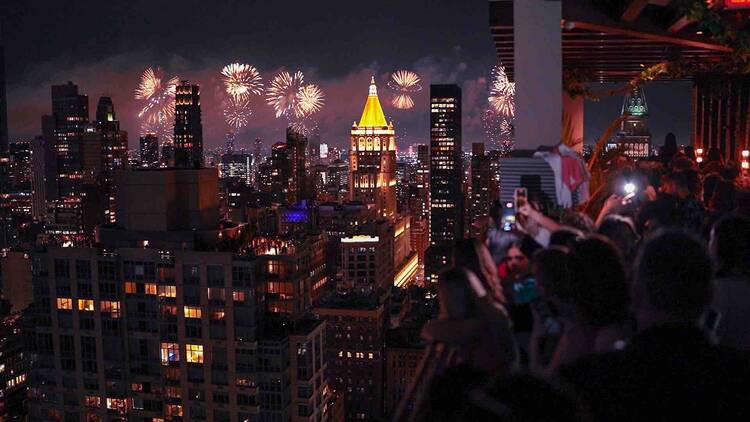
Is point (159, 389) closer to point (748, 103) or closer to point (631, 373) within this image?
point (748, 103)

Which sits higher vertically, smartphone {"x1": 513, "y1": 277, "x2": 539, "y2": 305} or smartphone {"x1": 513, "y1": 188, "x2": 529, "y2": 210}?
smartphone {"x1": 513, "y1": 188, "x2": 529, "y2": 210}

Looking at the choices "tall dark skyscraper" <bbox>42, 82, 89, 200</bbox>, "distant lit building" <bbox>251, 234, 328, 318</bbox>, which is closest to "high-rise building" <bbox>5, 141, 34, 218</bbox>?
"tall dark skyscraper" <bbox>42, 82, 89, 200</bbox>

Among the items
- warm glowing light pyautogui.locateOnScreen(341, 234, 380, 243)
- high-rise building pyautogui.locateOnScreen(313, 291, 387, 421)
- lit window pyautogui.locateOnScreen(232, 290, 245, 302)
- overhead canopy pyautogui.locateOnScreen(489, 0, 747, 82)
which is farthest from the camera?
warm glowing light pyautogui.locateOnScreen(341, 234, 380, 243)

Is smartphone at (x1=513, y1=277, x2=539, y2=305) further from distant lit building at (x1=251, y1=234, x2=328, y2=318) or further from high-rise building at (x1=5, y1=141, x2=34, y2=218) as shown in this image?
high-rise building at (x1=5, y1=141, x2=34, y2=218)

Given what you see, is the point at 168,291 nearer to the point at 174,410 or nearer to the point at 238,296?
the point at 238,296

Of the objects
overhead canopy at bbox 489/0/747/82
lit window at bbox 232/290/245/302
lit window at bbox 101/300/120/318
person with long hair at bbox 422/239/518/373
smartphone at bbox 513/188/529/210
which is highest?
overhead canopy at bbox 489/0/747/82

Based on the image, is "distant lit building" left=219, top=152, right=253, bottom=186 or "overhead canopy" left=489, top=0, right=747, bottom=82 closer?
"overhead canopy" left=489, top=0, right=747, bottom=82

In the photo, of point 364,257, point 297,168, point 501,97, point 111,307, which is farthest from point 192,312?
point 297,168
